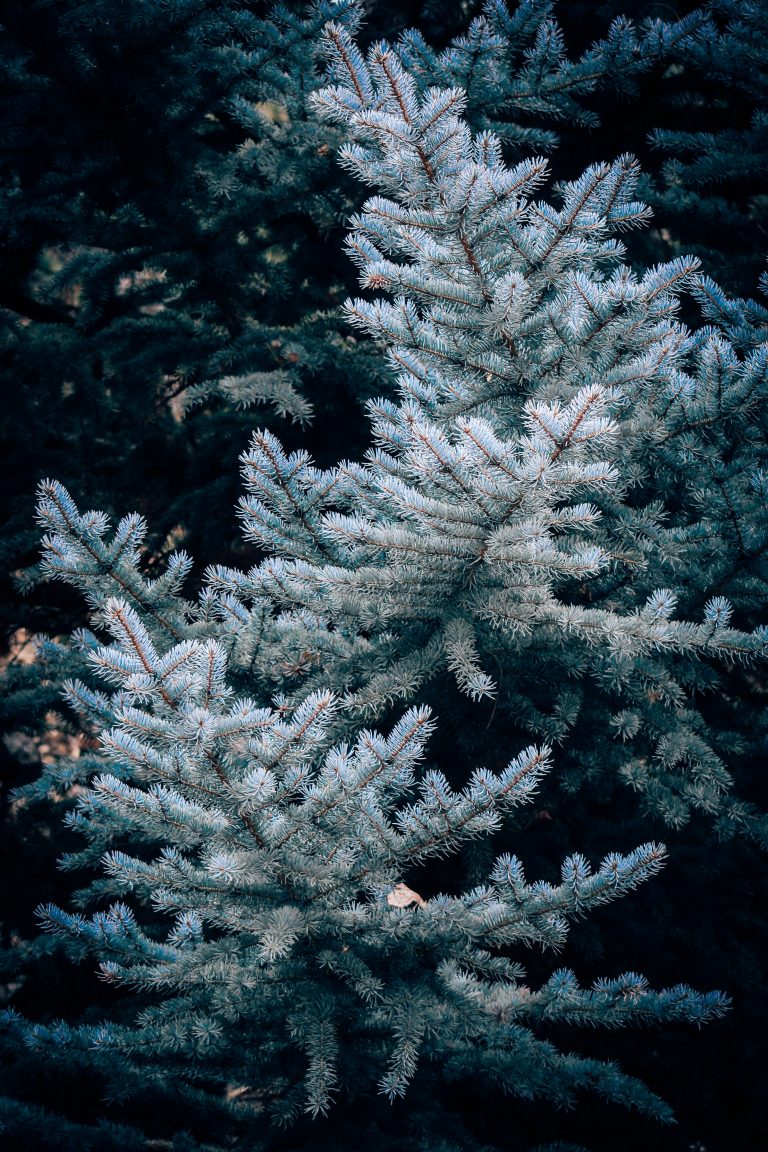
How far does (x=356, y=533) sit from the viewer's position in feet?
6.01

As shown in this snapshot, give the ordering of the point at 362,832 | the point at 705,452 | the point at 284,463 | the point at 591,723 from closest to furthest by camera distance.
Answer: the point at 362,832
the point at 284,463
the point at 705,452
the point at 591,723

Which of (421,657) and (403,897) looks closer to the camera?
(421,657)

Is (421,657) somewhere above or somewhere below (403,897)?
above

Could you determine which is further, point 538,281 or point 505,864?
point 538,281

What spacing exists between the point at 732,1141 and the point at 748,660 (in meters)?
2.27

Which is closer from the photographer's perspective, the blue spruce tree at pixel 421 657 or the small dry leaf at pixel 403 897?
the blue spruce tree at pixel 421 657

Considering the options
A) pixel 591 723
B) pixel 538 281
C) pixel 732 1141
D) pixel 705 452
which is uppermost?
pixel 538 281

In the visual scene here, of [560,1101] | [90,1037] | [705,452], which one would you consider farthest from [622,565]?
[90,1037]

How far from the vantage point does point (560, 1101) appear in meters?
2.04

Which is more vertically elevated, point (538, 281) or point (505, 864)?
point (538, 281)

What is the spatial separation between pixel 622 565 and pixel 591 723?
56cm

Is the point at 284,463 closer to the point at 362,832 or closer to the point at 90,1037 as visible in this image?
the point at 362,832

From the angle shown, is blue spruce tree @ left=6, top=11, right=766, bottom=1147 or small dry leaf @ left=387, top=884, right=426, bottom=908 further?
small dry leaf @ left=387, top=884, right=426, bottom=908

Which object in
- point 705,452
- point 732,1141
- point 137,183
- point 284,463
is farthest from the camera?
point 137,183
